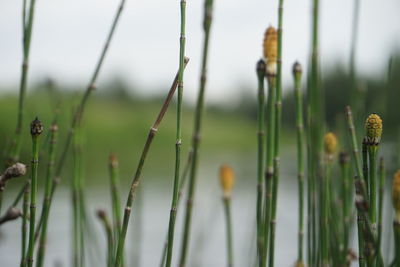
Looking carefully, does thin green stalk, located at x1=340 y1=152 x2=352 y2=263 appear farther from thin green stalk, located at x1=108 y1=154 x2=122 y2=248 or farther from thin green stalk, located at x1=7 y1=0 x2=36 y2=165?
thin green stalk, located at x1=7 y1=0 x2=36 y2=165

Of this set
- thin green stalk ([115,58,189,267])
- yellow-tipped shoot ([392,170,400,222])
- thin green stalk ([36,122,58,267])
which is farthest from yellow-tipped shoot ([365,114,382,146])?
thin green stalk ([36,122,58,267])

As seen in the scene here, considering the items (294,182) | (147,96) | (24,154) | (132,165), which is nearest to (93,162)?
(132,165)

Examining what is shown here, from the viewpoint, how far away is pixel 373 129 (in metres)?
0.73

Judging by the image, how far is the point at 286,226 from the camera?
4340 mm

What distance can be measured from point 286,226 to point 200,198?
5.69 feet

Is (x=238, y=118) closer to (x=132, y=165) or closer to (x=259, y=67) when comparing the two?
(x=132, y=165)

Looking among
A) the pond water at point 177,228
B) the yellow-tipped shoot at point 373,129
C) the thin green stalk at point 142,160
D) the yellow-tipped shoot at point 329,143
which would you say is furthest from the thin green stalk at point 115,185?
the yellow-tipped shoot at point 373,129

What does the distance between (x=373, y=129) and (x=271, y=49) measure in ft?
0.78

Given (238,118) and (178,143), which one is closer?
(178,143)

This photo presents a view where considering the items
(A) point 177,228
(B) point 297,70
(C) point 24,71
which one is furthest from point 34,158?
(A) point 177,228

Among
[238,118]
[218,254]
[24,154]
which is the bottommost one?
[218,254]

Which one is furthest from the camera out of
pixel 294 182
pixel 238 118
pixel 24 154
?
pixel 238 118

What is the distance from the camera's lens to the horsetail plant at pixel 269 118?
0.84 meters

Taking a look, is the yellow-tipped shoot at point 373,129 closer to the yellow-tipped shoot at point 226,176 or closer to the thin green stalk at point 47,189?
the yellow-tipped shoot at point 226,176
